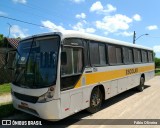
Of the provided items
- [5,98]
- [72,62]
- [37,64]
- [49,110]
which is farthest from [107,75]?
[5,98]

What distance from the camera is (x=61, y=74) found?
6.14 meters

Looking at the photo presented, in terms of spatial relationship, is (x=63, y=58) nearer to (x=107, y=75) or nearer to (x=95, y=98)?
(x=95, y=98)

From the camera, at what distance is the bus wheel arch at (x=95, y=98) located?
25.9ft

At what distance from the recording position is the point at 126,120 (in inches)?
285

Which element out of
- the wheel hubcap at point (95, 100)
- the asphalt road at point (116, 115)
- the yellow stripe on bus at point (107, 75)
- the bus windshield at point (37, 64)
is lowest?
the asphalt road at point (116, 115)

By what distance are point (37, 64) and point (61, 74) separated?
0.82 metres

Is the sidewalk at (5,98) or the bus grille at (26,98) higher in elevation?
the bus grille at (26,98)

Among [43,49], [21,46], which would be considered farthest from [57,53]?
[21,46]

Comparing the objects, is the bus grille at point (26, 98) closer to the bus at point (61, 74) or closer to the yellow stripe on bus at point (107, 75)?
the bus at point (61, 74)

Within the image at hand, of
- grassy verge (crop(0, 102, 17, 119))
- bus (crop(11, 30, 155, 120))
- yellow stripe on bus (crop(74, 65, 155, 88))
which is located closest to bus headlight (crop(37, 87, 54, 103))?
bus (crop(11, 30, 155, 120))

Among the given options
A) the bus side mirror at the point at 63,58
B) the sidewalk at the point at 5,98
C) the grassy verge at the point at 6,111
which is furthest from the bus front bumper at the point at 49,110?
the sidewalk at the point at 5,98

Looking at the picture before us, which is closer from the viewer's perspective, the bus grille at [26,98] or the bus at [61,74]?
the bus at [61,74]

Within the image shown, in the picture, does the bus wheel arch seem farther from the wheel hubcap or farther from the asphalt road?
the asphalt road

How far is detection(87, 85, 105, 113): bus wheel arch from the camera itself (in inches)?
311
